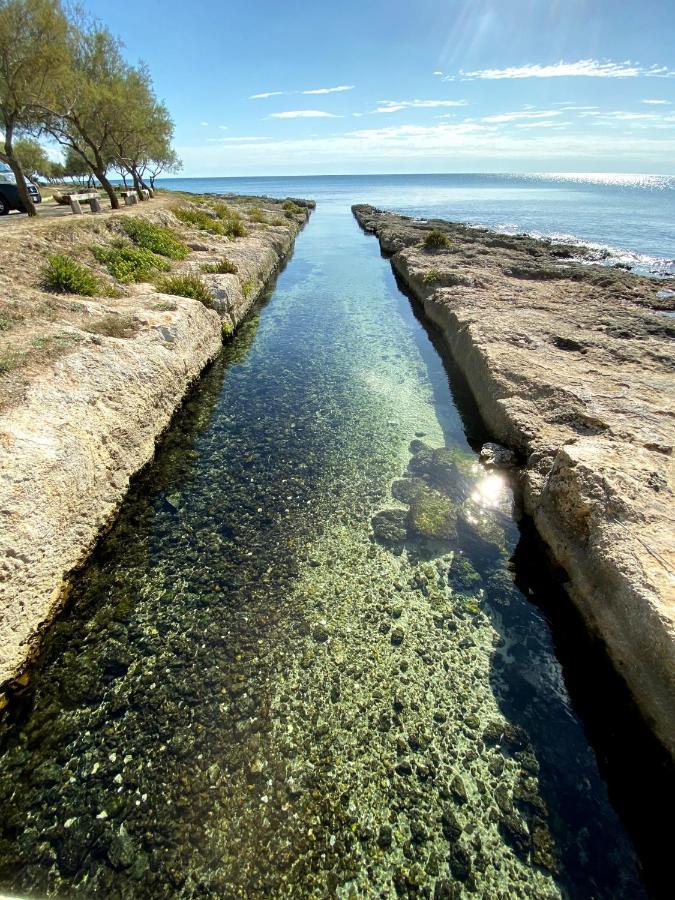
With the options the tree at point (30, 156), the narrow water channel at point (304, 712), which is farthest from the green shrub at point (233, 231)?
the tree at point (30, 156)

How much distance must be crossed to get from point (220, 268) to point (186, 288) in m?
5.63

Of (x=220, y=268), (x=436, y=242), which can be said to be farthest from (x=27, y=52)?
(x=436, y=242)

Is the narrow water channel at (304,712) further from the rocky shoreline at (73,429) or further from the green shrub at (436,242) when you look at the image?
the green shrub at (436,242)

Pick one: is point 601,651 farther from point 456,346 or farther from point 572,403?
point 456,346

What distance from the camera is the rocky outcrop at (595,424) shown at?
5.49m

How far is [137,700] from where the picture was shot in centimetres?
576

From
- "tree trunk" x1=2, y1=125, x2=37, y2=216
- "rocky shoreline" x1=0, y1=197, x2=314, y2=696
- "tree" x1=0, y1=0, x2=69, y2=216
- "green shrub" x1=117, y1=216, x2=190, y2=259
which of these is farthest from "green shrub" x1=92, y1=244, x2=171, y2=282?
"tree" x1=0, y1=0, x2=69, y2=216

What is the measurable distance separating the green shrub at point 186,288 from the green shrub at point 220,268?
3.93 m

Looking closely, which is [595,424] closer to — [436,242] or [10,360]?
[10,360]

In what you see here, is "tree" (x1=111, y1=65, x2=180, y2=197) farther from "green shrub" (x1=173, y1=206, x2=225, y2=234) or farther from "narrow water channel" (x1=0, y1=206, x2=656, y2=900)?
"narrow water channel" (x1=0, y1=206, x2=656, y2=900)

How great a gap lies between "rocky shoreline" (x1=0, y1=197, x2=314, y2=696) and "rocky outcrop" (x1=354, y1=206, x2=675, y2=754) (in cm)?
847

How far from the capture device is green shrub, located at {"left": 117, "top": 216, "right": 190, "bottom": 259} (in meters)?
21.8

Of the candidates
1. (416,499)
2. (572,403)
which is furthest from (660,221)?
(416,499)

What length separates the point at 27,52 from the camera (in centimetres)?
2116
